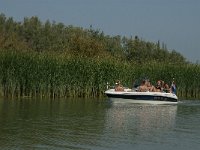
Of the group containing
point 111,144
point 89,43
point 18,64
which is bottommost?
point 111,144

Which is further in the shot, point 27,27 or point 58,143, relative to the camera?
point 27,27

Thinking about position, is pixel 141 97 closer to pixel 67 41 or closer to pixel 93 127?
pixel 93 127

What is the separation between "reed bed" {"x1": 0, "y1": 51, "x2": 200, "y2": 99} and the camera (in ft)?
117

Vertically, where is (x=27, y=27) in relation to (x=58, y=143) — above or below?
above

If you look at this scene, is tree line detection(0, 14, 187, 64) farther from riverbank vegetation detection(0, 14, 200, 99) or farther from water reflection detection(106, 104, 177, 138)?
water reflection detection(106, 104, 177, 138)

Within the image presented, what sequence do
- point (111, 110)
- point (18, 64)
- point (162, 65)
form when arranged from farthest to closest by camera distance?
point (162, 65) < point (18, 64) < point (111, 110)

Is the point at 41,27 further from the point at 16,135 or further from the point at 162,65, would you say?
the point at 16,135

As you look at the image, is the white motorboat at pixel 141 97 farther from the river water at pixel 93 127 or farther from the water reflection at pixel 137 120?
the river water at pixel 93 127

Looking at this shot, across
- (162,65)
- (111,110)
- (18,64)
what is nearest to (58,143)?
(111,110)

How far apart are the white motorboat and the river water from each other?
2890 mm

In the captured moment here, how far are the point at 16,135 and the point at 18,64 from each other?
18394 mm

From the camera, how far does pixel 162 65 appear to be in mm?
46688

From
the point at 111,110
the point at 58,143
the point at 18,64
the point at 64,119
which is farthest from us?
the point at 18,64

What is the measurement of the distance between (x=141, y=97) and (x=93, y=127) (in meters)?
14.4
